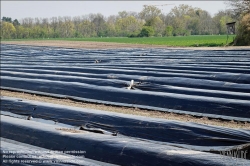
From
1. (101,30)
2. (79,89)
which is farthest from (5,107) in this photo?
(101,30)

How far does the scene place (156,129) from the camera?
3.96 meters

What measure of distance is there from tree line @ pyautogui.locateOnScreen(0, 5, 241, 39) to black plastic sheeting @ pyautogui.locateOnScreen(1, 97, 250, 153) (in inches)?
2106

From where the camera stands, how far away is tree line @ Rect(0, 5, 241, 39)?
6134 centimetres

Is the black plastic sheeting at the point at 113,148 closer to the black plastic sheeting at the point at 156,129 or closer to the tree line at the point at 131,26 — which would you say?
the black plastic sheeting at the point at 156,129

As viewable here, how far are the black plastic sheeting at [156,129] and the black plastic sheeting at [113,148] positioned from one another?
474 mm

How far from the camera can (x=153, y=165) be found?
2.92 meters

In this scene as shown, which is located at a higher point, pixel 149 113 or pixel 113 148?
pixel 113 148

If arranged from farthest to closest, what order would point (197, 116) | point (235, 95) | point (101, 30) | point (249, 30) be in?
point (101, 30) → point (249, 30) → point (235, 95) → point (197, 116)

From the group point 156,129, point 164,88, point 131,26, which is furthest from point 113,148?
point 131,26

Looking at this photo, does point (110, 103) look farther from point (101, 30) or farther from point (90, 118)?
point (101, 30)

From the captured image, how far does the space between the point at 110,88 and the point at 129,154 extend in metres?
3.49

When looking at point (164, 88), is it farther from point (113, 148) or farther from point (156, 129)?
point (113, 148)

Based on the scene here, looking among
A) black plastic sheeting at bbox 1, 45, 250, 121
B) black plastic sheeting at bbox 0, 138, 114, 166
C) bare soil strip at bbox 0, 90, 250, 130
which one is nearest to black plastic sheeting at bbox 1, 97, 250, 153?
bare soil strip at bbox 0, 90, 250, 130

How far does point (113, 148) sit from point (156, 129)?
2.92ft
